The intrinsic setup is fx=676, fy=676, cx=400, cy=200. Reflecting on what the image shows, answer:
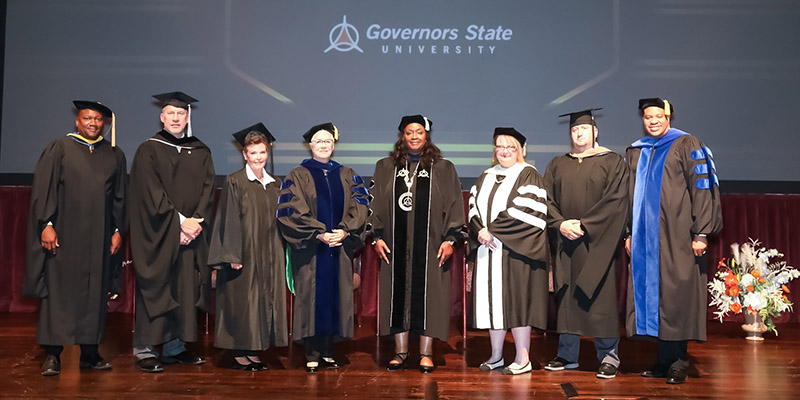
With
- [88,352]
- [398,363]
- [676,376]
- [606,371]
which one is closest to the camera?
[676,376]

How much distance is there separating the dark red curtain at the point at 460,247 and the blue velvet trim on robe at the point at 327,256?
193cm

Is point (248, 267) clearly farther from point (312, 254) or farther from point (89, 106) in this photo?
point (89, 106)

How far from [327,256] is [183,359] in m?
1.22

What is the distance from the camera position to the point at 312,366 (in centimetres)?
437

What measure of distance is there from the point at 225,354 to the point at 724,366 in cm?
350

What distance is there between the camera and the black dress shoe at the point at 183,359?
4546mm

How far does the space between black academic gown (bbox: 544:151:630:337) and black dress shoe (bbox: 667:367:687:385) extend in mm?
379

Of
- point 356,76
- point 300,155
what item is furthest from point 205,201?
point 356,76

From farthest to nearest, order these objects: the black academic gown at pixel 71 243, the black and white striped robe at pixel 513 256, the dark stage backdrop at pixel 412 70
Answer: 1. the dark stage backdrop at pixel 412 70
2. the black and white striped robe at pixel 513 256
3. the black academic gown at pixel 71 243

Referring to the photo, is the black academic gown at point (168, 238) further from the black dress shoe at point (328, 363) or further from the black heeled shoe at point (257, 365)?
the black dress shoe at point (328, 363)

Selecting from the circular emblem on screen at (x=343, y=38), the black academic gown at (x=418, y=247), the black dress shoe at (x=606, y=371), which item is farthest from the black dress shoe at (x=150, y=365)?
the circular emblem on screen at (x=343, y=38)

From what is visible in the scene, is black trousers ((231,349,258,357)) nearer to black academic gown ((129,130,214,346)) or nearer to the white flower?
black academic gown ((129,130,214,346))

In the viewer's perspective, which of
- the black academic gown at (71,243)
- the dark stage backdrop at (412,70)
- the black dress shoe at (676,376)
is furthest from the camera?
the dark stage backdrop at (412,70)

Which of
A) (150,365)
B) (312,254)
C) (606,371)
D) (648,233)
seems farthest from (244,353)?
(648,233)
